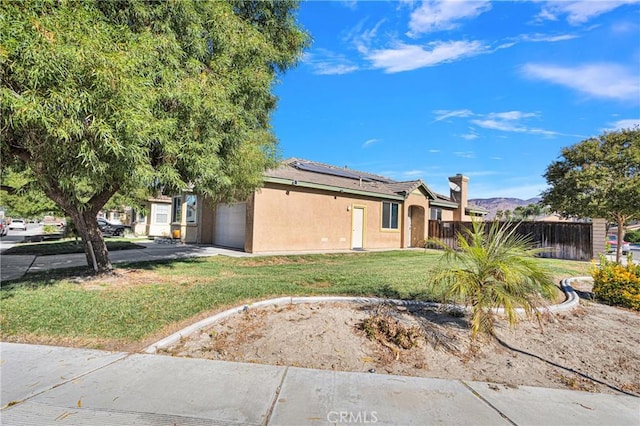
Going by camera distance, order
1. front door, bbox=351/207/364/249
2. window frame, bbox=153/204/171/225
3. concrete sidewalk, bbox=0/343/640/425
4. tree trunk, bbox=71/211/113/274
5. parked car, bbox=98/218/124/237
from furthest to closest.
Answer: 1. parked car, bbox=98/218/124/237
2. window frame, bbox=153/204/171/225
3. front door, bbox=351/207/364/249
4. tree trunk, bbox=71/211/113/274
5. concrete sidewalk, bbox=0/343/640/425

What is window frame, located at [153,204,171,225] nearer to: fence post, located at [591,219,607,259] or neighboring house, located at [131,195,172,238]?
neighboring house, located at [131,195,172,238]

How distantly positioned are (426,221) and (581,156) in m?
8.58

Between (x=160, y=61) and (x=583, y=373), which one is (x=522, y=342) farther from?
(x=160, y=61)

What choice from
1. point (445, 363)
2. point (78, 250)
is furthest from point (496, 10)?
point (78, 250)

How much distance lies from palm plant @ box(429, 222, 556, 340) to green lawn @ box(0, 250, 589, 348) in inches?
67.8

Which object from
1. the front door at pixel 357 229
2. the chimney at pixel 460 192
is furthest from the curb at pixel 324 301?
the chimney at pixel 460 192

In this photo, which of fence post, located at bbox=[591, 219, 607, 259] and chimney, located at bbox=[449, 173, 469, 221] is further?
chimney, located at bbox=[449, 173, 469, 221]

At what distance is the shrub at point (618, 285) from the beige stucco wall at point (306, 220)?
10737 millimetres

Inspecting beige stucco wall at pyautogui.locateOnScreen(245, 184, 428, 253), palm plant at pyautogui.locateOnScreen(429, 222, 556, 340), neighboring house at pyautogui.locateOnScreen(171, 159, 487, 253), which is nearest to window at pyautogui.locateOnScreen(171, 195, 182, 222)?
neighboring house at pyautogui.locateOnScreen(171, 159, 487, 253)

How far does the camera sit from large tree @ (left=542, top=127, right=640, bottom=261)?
14040 millimetres

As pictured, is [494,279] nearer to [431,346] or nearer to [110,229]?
[431,346]

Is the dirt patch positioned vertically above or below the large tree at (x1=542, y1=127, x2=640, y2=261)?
below

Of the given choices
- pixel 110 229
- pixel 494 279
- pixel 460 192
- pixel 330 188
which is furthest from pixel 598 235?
pixel 110 229

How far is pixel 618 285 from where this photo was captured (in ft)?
21.6
